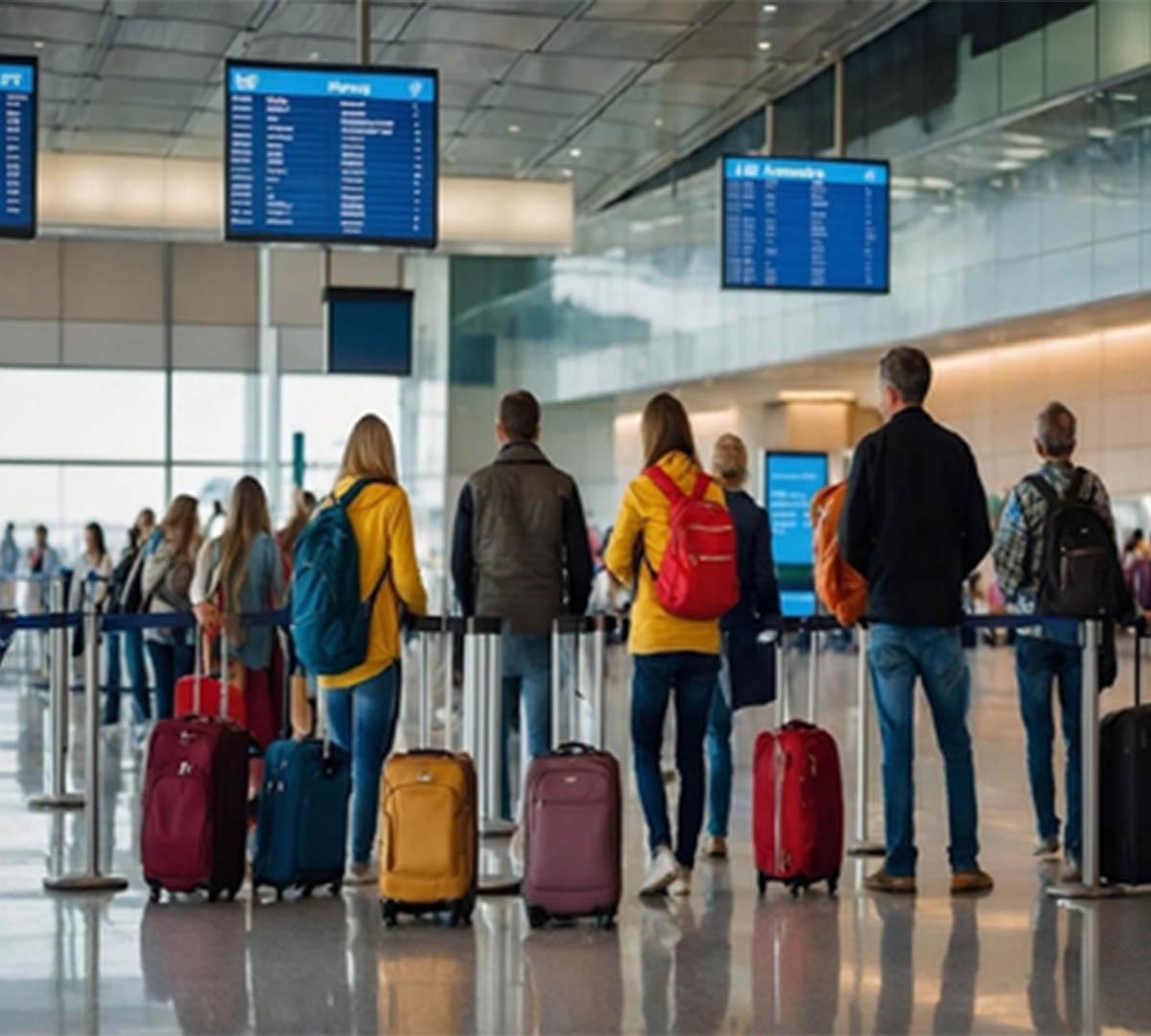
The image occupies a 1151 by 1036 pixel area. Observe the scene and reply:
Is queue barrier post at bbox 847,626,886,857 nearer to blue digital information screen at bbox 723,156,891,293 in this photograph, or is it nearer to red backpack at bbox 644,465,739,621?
red backpack at bbox 644,465,739,621

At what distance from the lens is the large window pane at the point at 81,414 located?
3828 cm

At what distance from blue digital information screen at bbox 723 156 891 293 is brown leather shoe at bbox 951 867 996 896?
850 centimetres

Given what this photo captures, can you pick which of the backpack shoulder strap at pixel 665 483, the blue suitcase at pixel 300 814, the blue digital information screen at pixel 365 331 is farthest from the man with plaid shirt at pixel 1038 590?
the blue digital information screen at pixel 365 331

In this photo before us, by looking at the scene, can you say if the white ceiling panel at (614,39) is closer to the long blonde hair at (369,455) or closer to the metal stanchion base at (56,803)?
the metal stanchion base at (56,803)

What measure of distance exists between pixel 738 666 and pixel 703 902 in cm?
139

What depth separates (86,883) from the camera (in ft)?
27.6

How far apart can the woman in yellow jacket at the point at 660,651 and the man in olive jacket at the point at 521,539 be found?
0.86 meters

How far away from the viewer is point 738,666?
920cm

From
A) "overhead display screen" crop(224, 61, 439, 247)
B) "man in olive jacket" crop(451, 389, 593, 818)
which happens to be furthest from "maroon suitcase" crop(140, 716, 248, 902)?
"overhead display screen" crop(224, 61, 439, 247)

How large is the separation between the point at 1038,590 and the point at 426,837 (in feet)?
9.00

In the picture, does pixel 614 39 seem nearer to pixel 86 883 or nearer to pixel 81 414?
pixel 86 883

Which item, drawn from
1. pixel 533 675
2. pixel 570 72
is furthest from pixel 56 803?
pixel 570 72

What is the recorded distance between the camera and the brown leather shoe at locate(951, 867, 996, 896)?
8.28 metres

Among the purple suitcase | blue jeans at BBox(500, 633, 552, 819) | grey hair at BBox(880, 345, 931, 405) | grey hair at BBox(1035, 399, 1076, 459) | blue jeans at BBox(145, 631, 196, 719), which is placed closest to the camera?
the purple suitcase
